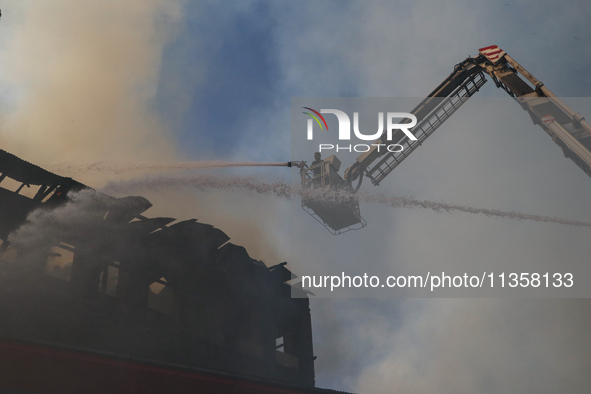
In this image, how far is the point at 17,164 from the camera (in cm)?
1362

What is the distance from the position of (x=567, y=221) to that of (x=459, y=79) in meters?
7.21

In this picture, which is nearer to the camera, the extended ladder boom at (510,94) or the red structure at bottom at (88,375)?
the red structure at bottom at (88,375)

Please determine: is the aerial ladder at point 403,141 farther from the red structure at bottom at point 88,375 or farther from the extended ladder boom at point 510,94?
the red structure at bottom at point 88,375

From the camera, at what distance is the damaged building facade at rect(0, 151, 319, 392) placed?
43.8ft

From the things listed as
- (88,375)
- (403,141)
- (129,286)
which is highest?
(403,141)

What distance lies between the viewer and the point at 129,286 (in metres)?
15.8

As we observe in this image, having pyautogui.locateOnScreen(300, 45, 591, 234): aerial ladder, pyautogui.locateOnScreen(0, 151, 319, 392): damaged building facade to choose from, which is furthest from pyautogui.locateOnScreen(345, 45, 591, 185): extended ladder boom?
pyautogui.locateOnScreen(0, 151, 319, 392): damaged building facade

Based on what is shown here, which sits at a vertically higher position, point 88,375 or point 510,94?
point 510,94

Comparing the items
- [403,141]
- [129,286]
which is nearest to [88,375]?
[129,286]

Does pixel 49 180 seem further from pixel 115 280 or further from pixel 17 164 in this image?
pixel 115 280

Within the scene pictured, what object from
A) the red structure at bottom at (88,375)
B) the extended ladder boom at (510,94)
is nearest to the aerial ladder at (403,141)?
the extended ladder boom at (510,94)

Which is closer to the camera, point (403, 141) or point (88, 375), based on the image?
point (88, 375)

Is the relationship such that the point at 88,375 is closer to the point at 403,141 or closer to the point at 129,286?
the point at 129,286

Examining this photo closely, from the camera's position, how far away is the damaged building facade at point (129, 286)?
43.8 ft
